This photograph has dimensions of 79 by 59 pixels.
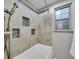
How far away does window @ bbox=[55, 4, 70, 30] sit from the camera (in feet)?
3.50

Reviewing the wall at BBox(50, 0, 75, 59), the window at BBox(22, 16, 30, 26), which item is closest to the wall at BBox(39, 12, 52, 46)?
the wall at BBox(50, 0, 75, 59)

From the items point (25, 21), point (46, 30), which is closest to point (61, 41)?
point (46, 30)

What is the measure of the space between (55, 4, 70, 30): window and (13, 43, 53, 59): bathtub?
38 cm

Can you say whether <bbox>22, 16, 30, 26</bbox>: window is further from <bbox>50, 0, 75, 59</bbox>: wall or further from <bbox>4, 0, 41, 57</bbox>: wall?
<bbox>50, 0, 75, 59</bbox>: wall

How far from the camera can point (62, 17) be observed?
1124 millimetres

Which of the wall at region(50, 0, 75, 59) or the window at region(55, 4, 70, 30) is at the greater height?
the window at region(55, 4, 70, 30)

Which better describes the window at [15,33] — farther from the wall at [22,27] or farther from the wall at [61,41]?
the wall at [61,41]

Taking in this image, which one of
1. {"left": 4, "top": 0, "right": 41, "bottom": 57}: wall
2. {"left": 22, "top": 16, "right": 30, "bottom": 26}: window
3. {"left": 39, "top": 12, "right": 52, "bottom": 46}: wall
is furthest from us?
{"left": 39, "top": 12, "right": 52, "bottom": 46}: wall

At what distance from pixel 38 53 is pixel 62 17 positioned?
2.16 ft

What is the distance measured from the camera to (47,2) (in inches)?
42.6

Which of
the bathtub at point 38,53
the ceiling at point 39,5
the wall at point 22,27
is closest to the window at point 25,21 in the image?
the wall at point 22,27

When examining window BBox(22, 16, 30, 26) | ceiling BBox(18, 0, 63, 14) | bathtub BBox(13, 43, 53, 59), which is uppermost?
ceiling BBox(18, 0, 63, 14)

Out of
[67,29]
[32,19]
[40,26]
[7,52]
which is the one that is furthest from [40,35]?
[7,52]

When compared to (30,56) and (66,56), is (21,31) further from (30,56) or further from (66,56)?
(66,56)
